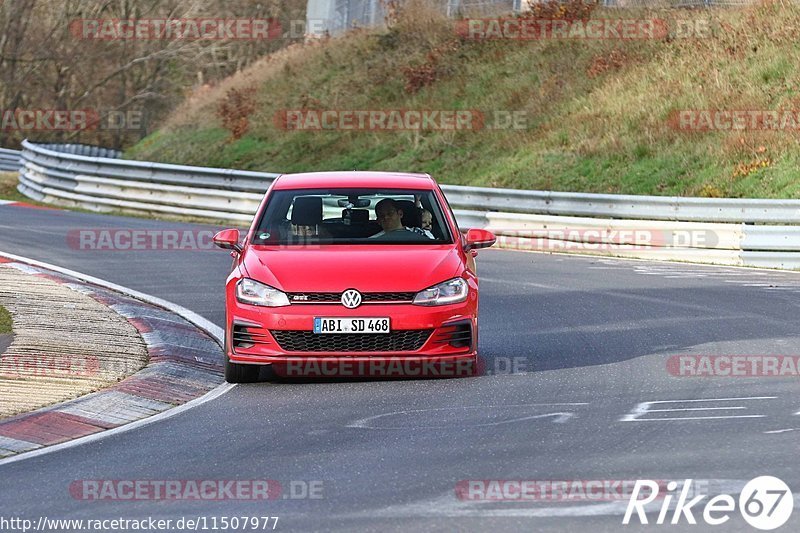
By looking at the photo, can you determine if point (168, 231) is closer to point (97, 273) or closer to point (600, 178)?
point (97, 273)

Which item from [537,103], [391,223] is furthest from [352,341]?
[537,103]

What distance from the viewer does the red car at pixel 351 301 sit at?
9.77 meters

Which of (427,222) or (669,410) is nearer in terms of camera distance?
(669,410)

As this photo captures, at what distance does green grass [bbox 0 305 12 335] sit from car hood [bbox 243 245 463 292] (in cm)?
262

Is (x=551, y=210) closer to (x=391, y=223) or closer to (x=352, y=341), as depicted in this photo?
(x=391, y=223)

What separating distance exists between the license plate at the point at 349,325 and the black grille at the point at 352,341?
36 mm

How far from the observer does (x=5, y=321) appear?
1231 centimetres

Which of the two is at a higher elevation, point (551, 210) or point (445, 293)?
point (445, 293)

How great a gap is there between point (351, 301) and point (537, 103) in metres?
22.3

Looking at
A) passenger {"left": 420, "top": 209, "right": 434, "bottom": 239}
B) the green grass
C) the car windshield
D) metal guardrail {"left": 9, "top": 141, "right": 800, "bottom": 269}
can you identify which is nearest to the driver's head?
the car windshield

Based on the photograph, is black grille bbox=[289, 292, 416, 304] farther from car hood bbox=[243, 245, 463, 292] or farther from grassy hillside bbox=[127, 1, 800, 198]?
grassy hillside bbox=[127, 1, 800, 198]

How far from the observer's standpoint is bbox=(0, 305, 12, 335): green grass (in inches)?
464

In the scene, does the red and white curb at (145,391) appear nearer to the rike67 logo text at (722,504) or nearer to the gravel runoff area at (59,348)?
the gravel runoff area at (59,348)

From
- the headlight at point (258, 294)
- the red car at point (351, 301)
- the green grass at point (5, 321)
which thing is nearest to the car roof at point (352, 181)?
the red car at point (351, 301)
